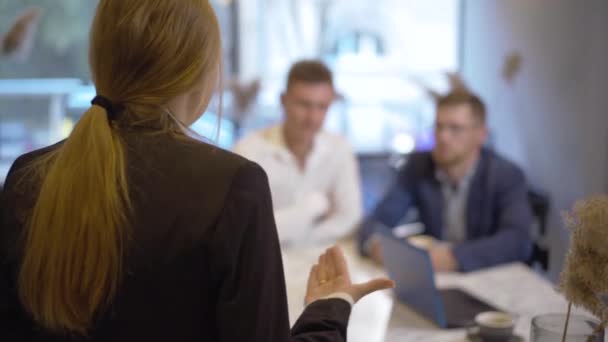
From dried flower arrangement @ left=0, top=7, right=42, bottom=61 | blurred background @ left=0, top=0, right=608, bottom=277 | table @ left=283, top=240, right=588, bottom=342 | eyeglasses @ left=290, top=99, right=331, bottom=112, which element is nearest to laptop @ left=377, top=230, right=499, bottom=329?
table @ left=283, top=240, right=588, bottom=342

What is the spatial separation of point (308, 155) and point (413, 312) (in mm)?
1233

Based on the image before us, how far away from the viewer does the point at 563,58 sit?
365 centimetres

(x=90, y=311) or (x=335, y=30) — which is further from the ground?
(x=335, y=30)

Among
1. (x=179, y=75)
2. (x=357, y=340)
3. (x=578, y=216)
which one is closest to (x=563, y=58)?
(x=357, y=340)

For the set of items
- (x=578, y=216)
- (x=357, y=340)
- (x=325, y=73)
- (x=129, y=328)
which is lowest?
(x=357, y=340)

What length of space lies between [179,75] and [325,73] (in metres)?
2.04

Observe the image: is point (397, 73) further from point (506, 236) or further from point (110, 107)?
point (110, 107)

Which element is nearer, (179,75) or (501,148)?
(179,75)

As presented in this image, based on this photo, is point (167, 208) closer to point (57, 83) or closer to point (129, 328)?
point (129, 328)

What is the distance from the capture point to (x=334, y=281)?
3.71 feet

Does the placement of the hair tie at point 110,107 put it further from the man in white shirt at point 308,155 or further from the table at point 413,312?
the man in white shirt at point 308,155

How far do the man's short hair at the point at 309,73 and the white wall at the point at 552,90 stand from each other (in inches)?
47.7

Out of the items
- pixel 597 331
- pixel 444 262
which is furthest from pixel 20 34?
pixel 597 331

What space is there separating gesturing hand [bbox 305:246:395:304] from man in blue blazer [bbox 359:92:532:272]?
4.38 feet
